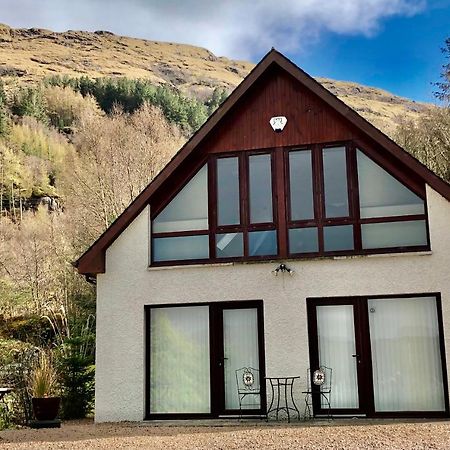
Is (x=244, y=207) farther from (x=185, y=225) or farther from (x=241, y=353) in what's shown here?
(x=241, y=353)

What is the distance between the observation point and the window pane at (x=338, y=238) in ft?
42.8

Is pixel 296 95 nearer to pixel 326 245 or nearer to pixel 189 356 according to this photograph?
pixel 326 245

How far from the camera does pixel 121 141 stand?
30.2 m

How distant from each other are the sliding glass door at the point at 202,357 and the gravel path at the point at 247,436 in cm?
99

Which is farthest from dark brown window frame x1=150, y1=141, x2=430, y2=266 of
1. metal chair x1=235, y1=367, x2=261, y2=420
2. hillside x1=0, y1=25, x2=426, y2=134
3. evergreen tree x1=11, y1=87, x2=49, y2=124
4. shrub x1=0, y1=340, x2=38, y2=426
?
hillside x1=0, y1=25, x2=426, y2=134

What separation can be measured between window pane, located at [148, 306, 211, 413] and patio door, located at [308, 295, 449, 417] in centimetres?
218

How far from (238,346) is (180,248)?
7.65 ft

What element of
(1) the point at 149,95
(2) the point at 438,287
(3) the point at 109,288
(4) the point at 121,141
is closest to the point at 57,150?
(1) the point at 149,95

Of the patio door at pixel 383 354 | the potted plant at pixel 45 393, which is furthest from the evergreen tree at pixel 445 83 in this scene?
the potted plant at pixel 45 393

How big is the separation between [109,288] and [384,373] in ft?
18.7

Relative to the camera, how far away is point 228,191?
13859mm

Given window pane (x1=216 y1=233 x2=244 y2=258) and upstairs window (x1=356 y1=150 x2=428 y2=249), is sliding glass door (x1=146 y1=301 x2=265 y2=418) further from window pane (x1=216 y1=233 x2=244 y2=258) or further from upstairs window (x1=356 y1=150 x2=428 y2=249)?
upstairs window (x1=356 y1=150 x2=428 y2=249)

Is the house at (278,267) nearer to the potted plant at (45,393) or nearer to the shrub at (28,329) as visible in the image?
the potted plant at (45,393)

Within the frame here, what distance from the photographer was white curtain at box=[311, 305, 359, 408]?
12633mm
